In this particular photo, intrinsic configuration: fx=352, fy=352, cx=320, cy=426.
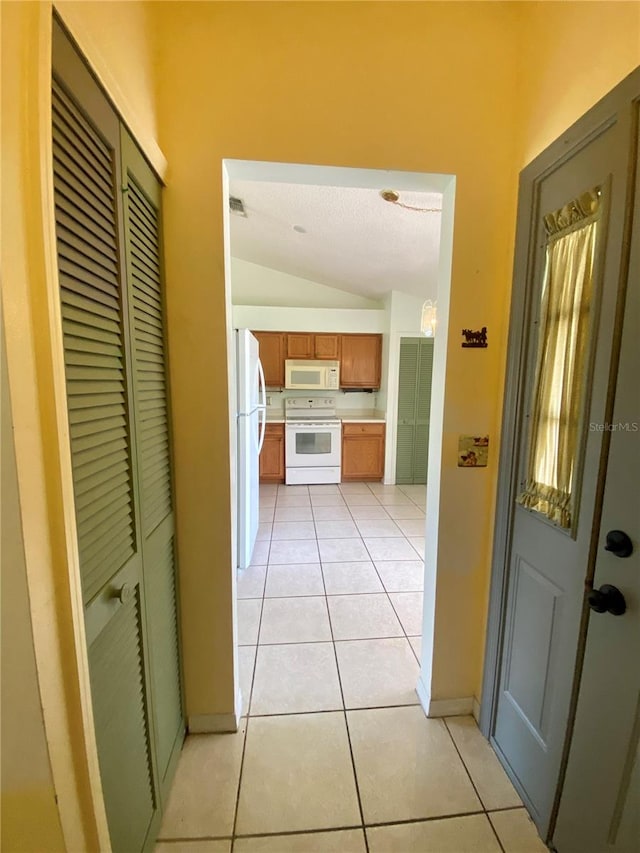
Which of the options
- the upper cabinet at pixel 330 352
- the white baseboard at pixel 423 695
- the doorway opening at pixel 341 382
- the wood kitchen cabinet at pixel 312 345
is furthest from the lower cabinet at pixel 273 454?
the white baseboard at pixel 423 695

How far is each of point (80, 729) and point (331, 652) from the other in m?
1.53

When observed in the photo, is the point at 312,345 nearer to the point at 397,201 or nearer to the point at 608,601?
the point at 397,201

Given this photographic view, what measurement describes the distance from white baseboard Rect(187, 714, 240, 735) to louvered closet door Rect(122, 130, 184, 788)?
109mm

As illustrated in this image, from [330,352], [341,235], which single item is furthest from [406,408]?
[341,235]

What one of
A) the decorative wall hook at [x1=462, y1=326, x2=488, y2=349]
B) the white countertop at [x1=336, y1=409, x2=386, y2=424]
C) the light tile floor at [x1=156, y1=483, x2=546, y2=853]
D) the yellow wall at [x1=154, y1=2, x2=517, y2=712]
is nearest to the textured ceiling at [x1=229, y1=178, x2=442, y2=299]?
the yellow wall at [x1=154, y1=2, x2=517, y2=712]

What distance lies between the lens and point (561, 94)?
105cm

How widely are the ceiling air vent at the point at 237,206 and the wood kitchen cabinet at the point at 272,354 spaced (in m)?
1.71

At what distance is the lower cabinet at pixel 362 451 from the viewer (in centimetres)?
483

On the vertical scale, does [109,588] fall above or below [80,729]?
above

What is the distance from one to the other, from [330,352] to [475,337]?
3.67m

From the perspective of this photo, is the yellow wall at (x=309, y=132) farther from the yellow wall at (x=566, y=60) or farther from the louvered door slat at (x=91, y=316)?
the louvered door slat at (x=91, y=316)

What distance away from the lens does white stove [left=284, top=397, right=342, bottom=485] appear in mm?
4715

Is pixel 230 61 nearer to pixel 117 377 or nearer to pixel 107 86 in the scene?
pixel 107 86

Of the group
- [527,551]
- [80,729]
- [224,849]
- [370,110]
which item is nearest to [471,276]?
[370,110]
